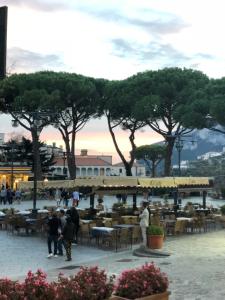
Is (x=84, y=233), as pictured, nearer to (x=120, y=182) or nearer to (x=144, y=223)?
(x=120, y=182)

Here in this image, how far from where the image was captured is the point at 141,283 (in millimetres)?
6992

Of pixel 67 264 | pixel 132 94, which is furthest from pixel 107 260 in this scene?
pixel 132 94

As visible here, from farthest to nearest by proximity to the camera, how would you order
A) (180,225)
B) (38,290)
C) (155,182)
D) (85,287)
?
(155,182)
(180,225)
(85,287)
(38,290)

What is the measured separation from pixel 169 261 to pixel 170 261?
3 cm

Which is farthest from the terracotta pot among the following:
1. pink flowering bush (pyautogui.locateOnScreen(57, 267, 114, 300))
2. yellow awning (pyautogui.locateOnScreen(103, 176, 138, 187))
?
pink flowering bush (pyautogui.locateOnScreen(57, 267, 114, 300))

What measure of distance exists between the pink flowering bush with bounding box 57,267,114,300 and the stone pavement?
355cm

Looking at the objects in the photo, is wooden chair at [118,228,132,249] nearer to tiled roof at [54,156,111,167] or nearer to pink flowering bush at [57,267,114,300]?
pink flowering bush at [57,267,114,300]

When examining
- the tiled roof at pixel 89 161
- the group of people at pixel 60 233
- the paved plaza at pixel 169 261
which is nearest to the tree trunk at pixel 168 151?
the paved plaza at pixel 169 261

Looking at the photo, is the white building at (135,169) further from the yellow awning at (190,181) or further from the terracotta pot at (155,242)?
the terracotta pot at (155,242)

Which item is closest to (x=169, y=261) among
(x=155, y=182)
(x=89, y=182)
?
(x=89, y=182)

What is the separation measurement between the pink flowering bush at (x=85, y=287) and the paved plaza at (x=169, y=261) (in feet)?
11.7

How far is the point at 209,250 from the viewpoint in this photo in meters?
17.3

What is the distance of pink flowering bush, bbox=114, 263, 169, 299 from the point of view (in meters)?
6.95

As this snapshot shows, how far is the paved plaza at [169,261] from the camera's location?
1124 centimetres
